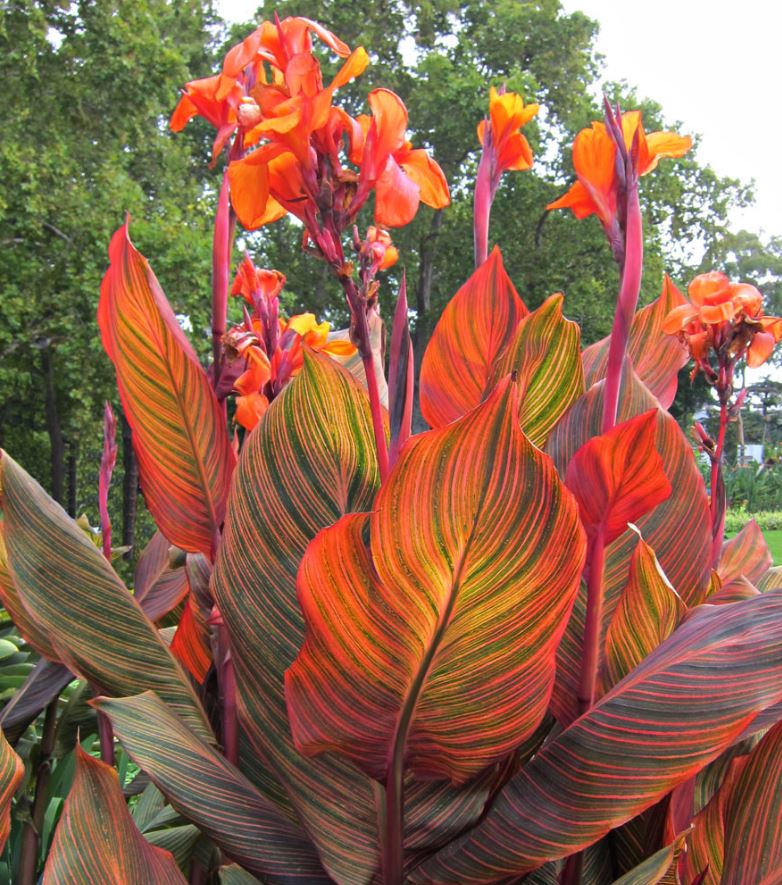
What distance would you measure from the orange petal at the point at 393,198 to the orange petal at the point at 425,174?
4cm

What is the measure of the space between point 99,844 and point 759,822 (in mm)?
388

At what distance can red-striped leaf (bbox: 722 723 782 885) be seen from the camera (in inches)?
19.8

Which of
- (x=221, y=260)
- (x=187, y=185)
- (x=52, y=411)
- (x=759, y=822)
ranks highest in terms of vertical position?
(x=187, y=185)

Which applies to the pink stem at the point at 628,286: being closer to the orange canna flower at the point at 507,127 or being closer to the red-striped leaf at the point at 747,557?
the orange canna flower at the point at 507,127

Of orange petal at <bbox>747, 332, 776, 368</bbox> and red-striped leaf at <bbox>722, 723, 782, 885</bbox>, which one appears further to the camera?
orange petal at <bbox>747, 332, 776, 368</bbox>

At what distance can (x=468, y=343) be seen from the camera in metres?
0.67

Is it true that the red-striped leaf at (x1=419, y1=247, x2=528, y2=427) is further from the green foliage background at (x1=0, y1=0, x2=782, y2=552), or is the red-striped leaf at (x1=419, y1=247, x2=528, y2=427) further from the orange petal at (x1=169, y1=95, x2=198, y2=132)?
the green foliage background at (x1=0, y1=0, x2=782, y2=552)

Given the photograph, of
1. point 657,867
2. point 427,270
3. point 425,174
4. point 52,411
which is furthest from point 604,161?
point 427,270

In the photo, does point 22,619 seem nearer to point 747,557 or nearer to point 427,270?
point 747,557

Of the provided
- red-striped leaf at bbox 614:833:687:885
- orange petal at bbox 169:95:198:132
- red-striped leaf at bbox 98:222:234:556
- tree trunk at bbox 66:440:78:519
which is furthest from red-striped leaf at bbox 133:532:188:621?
tree trunk at bbox 66:440:78:519

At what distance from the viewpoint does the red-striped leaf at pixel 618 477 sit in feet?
1.54

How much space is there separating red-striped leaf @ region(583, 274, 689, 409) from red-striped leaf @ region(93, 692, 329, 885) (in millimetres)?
476

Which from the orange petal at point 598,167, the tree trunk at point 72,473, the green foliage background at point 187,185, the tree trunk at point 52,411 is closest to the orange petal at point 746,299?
the orange petal at point 598,167

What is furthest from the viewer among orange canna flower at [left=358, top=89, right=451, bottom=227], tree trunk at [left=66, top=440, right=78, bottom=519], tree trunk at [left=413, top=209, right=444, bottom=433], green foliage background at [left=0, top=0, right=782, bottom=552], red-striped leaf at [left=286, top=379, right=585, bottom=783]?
tree trunk at [left=413, top=209, right=444, bottom=433]
